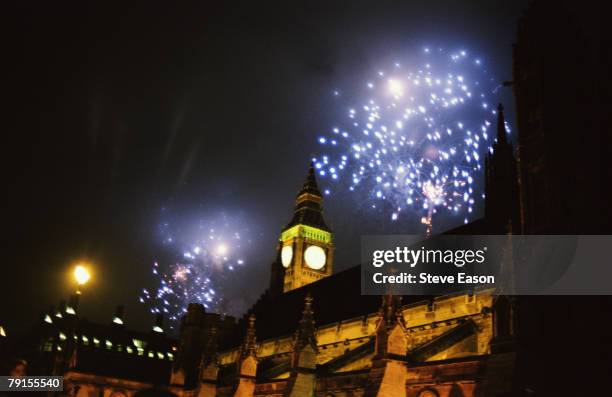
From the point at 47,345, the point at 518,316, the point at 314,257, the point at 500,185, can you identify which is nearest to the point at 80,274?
the point at 518,316

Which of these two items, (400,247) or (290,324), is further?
(290,324)

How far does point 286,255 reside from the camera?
238ft

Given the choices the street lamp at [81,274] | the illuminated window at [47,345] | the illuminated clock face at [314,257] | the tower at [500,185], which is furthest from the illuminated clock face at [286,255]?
the street lamp at [81,274]

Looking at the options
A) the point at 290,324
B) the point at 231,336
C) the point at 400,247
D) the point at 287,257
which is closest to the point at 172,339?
the point at 287,257

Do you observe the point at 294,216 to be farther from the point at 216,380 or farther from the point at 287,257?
the point at 216,380

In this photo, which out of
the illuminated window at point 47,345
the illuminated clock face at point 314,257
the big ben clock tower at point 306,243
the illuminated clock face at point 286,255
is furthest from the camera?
the illuminated window at point 47,345

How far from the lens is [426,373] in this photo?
75.7 ft

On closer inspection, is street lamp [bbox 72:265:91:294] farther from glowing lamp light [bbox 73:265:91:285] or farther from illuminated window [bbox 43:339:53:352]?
illuminated window [bbox 43:339:53:352]

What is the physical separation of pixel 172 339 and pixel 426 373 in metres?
80.4

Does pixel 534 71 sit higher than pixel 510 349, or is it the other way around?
pixel 534 71

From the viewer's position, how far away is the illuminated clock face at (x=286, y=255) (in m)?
71.3

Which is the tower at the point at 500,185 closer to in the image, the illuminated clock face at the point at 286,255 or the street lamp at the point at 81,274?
the street lamp at the point at 81,274

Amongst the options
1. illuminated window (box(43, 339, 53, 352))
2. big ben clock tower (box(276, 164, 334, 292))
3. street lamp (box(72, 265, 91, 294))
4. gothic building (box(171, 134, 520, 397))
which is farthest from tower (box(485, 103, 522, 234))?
illuminated window (box(43, 339, 53, 352))

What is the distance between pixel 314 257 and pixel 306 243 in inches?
76.6
